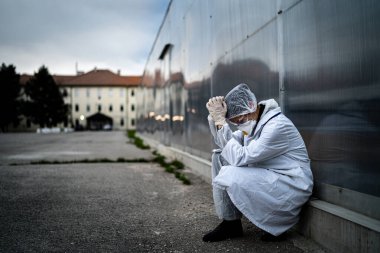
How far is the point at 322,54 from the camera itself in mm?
3135

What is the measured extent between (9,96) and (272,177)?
226 ft

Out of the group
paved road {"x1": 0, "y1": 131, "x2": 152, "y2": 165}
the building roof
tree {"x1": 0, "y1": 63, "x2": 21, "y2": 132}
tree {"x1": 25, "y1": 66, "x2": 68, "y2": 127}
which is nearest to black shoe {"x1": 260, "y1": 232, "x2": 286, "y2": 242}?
paved road {"x1": 0, "y1": 131, "x2": 152, "y2": 165}

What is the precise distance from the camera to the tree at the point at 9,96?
61688 millimetres

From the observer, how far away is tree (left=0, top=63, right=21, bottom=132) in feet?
202

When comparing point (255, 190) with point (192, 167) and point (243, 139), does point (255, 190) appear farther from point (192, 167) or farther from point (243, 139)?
point (192, 167)

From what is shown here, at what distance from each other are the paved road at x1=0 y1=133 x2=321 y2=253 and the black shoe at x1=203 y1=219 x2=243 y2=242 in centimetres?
7

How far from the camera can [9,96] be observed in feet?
208

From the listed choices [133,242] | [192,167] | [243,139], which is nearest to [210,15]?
[192,167]

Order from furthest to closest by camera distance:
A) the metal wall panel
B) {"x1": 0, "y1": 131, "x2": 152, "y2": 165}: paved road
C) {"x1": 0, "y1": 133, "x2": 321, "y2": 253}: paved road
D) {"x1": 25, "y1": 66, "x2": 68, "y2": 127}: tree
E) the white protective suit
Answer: {"x1": 25, "y1": 66, "x2": 68, "y2": 127}: tree → {"x1": 0, "y1": 131, "x2": 152, "y2": 165}: paved road → {"x1": 0, "y1": 133, "x2": 321, "y2": 253}: paved road → the white protective suit → the metal wall panel

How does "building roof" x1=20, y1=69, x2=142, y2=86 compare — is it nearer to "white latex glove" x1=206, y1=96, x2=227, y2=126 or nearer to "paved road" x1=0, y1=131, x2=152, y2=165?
"paved road" x1=0, y1=131, x2=152, y2=165

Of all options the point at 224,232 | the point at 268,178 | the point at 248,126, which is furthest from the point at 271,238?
the point at 248,126

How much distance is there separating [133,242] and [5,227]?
142cm

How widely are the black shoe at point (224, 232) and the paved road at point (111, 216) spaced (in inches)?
2.7

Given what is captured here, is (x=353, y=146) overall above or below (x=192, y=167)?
above
